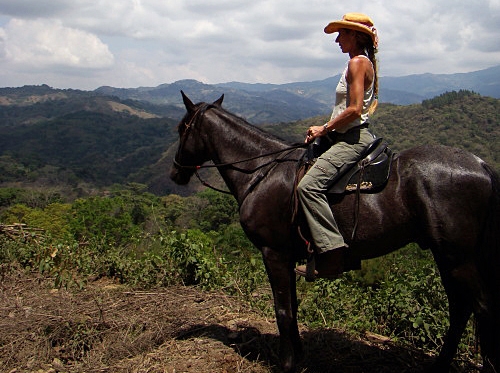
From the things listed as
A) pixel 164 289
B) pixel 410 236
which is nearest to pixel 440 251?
pixel 410 236

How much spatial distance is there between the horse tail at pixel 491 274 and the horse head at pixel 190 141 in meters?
2.71

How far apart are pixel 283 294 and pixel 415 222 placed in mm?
1350

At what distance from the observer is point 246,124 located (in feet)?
14.2

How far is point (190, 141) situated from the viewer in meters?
4.51

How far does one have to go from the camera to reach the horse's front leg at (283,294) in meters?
3.81

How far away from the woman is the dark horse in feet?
0.61

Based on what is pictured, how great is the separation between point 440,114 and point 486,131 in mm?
18166

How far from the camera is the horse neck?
4156 millimetres

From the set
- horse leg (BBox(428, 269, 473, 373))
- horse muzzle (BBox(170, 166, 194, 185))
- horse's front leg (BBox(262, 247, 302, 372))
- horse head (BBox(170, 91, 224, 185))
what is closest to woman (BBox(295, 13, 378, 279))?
horse's front leg (BBox(262, 247, 302, 372))

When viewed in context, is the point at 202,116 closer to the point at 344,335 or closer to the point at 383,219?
the point at 383,219

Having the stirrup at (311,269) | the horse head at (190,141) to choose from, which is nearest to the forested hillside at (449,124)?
the horse head at (190,141)

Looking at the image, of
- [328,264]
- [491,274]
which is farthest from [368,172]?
[491,274]

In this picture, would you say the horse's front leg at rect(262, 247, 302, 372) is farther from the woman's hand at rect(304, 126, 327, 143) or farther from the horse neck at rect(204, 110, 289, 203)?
the woman's hand at rect(304, 126, 327, 143)

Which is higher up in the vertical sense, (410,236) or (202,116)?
(202,116)
